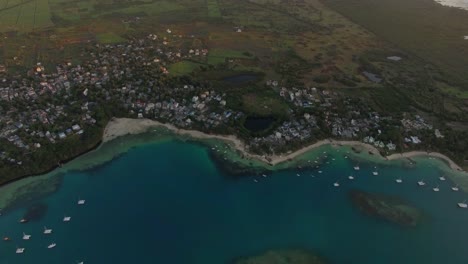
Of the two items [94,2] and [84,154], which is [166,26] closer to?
[94,2]

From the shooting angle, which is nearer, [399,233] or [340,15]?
[399,233]

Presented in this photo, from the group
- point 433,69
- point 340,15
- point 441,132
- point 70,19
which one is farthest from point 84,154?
point 340,15

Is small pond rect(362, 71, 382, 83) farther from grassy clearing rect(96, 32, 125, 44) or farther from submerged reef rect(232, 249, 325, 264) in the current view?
grassy clearing rect(96, 32, 125, 44)

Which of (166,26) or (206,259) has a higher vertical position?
(166,26)

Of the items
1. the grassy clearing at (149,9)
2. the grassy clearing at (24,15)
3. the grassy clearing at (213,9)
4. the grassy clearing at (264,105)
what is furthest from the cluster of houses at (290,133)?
the grassy clearing at (24,15)

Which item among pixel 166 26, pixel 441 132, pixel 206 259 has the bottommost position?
pixel 206 259

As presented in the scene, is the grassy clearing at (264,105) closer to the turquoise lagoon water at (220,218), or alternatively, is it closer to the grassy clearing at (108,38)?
the turquoise lagoon water at (220,218)

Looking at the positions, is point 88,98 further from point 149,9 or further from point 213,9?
point 213,9

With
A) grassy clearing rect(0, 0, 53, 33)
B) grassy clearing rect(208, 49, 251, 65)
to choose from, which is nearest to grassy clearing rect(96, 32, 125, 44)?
grassy clearing rect(0, 0, 53, 33)
